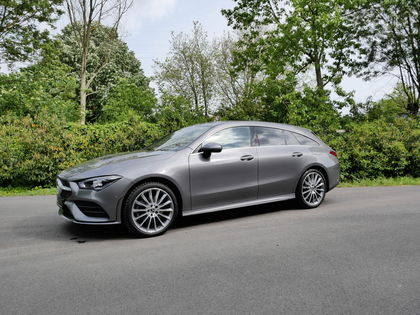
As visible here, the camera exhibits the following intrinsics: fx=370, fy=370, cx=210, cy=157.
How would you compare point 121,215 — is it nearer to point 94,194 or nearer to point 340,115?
point 94,194

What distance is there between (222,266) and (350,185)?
751cm

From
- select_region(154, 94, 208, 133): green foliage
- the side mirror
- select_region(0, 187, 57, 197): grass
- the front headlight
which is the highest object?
select_region(154, 94, 208, 133): green foliage

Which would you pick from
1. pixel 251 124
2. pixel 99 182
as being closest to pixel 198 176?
pixel 99 182

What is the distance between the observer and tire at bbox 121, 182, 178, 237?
4.83m

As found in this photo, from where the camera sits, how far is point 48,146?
33.2 feet

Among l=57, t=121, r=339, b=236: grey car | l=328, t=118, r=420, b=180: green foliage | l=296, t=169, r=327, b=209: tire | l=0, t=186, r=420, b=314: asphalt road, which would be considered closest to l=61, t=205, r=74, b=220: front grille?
l=57, t=121, r=339, b=236: grey car

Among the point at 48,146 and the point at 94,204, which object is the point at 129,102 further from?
the point at 94,204

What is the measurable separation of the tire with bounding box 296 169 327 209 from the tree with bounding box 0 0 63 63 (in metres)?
21.0

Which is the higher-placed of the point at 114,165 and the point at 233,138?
the point at 233,138

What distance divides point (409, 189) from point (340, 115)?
11763 mm

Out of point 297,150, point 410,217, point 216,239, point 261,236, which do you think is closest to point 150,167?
point 216,239

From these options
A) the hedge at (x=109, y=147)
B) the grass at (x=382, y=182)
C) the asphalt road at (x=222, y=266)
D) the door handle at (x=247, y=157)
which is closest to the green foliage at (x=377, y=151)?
the hedge at (x=109, y=147)

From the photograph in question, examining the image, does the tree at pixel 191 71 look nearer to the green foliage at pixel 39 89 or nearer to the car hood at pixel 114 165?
the green foliage at pixel 39 89

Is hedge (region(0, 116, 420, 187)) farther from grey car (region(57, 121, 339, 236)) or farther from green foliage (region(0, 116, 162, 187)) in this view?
grey car (region(57, 121, 339, 236))
